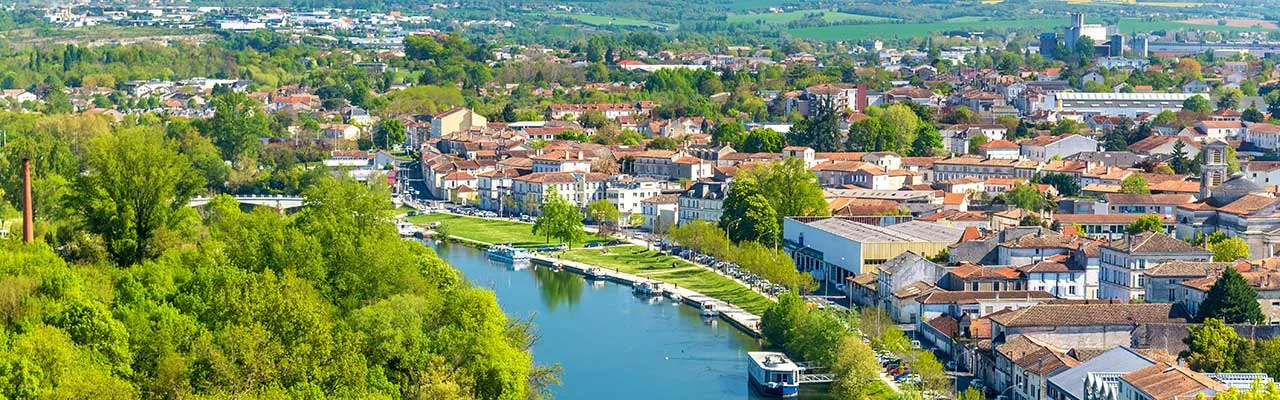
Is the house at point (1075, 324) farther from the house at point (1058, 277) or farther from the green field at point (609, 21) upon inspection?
the green field at point (609, 21)

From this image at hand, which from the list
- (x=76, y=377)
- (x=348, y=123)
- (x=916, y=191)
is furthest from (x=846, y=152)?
(x=76, y=377)

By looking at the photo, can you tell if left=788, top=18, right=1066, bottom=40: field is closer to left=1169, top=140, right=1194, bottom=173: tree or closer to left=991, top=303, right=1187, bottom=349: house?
left=1169, top=140, right=1194, bottom=173: tree

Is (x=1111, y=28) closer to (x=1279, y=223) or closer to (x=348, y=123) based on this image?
(x=348, y=123)

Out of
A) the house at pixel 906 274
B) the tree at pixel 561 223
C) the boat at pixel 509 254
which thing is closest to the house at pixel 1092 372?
the house at pixel 906 274

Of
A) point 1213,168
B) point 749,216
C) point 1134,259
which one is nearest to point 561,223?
point 749,216

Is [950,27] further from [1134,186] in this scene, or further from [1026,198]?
[1026,198]

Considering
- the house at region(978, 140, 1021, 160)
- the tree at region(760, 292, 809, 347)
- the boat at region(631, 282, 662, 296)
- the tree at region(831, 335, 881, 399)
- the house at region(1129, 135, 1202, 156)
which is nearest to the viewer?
the tree at region(831, 335, 881, 399)

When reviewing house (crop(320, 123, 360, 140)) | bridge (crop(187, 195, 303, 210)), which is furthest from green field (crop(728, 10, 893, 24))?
bridge (crop(187, 195, 303, 210))
